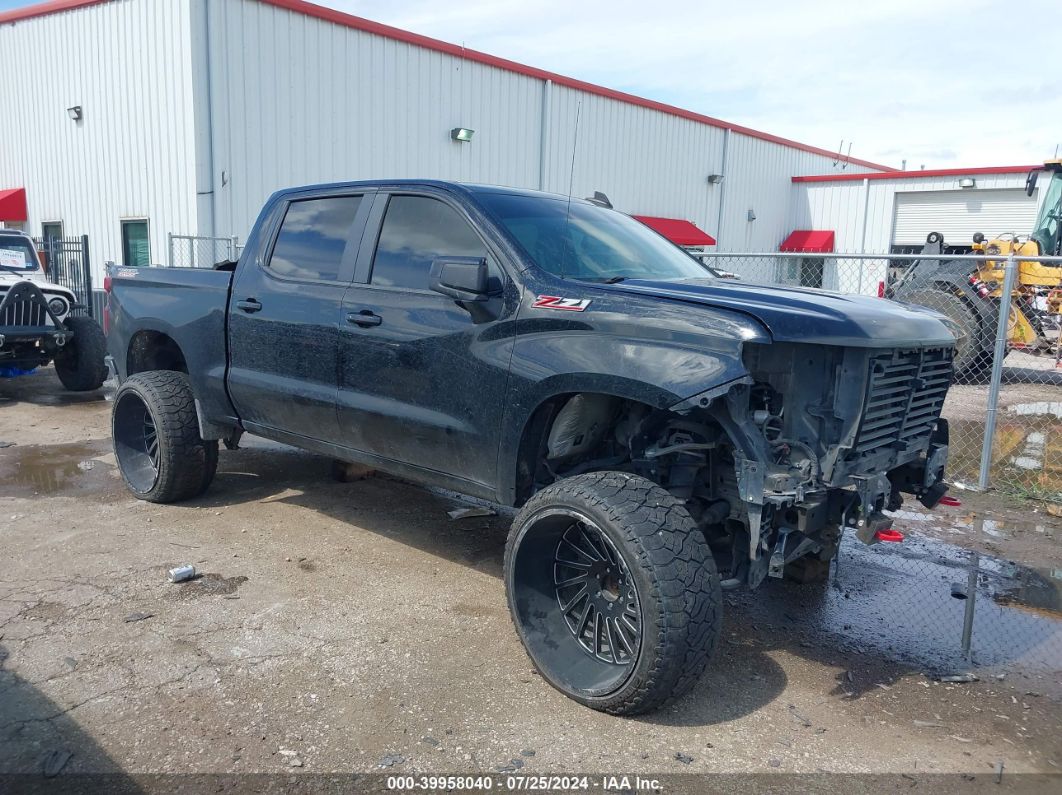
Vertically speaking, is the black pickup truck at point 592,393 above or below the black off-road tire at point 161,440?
above

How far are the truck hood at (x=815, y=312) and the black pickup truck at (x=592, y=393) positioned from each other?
1 centimetres

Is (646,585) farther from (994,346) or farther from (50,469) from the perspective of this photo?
(994,346)

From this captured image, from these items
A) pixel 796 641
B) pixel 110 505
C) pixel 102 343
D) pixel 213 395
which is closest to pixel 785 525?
pixel 796 641

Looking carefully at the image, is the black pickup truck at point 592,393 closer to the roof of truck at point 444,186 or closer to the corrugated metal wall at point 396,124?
the roof of truck at point 444,186

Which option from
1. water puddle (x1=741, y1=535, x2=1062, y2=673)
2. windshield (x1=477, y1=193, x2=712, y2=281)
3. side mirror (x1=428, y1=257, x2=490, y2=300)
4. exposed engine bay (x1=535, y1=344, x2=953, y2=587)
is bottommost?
water puddle (x1=741, y1=535, x2=1062, y2=673)

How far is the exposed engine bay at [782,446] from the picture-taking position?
3.11m

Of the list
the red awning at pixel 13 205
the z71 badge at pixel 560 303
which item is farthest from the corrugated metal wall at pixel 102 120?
the z71 badge at pixel 560 303

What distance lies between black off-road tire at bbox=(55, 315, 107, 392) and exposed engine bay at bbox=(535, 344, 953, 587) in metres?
8.56

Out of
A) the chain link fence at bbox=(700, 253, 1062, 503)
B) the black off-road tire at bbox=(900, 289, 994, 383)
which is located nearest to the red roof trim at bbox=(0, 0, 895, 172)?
the chain link fence at bbox=(700, 253, 1062, 503)

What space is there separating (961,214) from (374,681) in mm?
24999

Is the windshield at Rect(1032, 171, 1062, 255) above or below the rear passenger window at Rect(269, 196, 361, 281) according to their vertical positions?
above

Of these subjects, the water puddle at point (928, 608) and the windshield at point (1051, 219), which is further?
the windshield at point (1051, 219)

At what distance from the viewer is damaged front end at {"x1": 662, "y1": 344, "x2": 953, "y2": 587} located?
3090 millimetres

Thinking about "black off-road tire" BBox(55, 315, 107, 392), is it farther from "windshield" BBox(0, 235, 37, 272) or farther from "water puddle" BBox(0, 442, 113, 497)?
"water puddle" BBox(0, 442, 113, 497)
